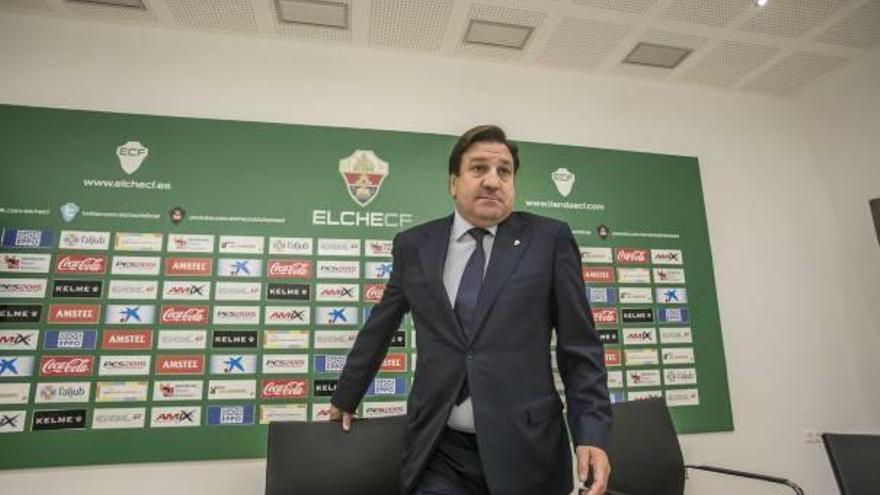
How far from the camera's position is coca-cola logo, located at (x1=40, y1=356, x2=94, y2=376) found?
7.24 feet

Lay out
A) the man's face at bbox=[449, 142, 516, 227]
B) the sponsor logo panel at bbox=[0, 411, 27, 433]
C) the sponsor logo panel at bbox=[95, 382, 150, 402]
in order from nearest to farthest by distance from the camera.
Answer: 1. the man's face at bbox=[449, 142, 516, 227]
2. the sponsor logo panel at bbox=[0, 411, 27, 433]
3. the sponsor logo panel at bbox=[95, 382, 150, 402]

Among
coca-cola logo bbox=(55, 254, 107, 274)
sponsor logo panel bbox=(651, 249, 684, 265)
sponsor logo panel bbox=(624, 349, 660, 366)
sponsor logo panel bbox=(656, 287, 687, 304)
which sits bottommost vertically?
sponsor logo panel bbox=(624, 349, 660, 366)

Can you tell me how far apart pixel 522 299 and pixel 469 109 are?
1874mm

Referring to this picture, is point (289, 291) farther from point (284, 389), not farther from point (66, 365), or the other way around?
point (66, 365)

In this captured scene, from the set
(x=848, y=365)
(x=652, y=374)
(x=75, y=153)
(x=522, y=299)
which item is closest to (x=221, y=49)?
(x=75, y=153)

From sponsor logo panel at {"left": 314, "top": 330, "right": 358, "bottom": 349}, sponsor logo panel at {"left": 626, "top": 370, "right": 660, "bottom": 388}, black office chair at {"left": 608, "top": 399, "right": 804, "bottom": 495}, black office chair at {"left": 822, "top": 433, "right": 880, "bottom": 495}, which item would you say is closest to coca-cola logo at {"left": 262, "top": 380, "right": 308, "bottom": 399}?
sponsor logo panel at {"left": 314, "top": 330, "right": 358, "bottom": 349}

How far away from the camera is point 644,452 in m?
2.29

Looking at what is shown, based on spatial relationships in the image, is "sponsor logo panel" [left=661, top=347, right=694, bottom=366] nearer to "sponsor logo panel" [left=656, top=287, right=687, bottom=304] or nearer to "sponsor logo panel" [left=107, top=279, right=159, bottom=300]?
"sponsor logo panel" [left=656, top=287, right=687, bottom=304]

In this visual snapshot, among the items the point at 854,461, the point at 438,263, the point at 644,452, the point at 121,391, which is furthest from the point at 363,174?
the point at 854,461

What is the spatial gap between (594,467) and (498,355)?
0.36 metres

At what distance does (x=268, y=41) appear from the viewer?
109 inches

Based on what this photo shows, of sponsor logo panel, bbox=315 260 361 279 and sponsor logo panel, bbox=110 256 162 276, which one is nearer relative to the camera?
sponsor logo panel, bbox=110 256 162 276

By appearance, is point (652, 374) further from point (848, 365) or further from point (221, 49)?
point (221, 49)

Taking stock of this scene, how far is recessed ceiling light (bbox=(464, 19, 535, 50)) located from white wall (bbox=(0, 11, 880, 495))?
20 cm
